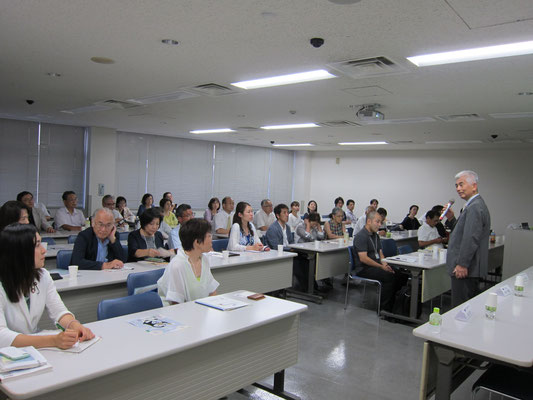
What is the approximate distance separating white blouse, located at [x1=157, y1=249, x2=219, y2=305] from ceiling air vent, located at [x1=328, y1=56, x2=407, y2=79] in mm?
2300

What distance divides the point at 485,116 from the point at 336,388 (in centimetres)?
475

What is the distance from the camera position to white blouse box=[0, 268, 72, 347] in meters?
1.94

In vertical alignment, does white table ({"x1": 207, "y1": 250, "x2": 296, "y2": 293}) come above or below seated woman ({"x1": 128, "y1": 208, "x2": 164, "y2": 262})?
below

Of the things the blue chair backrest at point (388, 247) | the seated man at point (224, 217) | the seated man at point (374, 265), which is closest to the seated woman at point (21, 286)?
the seated man at point (374, 265)

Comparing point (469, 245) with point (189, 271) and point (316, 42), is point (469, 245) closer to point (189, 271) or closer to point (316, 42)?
point (316, 42)

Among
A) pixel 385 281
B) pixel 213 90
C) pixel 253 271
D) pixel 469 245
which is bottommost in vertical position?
pixel 385 281

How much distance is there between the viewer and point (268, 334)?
2764mm

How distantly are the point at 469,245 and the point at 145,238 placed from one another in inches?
126

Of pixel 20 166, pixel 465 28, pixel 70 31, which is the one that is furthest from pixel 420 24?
pixel 20 166

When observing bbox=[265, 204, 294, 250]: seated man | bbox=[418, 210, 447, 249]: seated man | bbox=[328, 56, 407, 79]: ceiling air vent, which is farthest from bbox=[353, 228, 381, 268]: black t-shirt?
bbox=[328, 56, 407, 79]: ceiling air vent

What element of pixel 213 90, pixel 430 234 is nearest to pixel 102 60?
pixel 213 90

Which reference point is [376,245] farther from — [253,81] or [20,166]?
[20,166]

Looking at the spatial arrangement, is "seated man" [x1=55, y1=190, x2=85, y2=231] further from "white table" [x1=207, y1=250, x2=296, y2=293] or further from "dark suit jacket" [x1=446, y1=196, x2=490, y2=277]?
"dark suit jacket" [x1=446, y1=196, x2=490, y2=277]

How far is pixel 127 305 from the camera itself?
2.61 m
